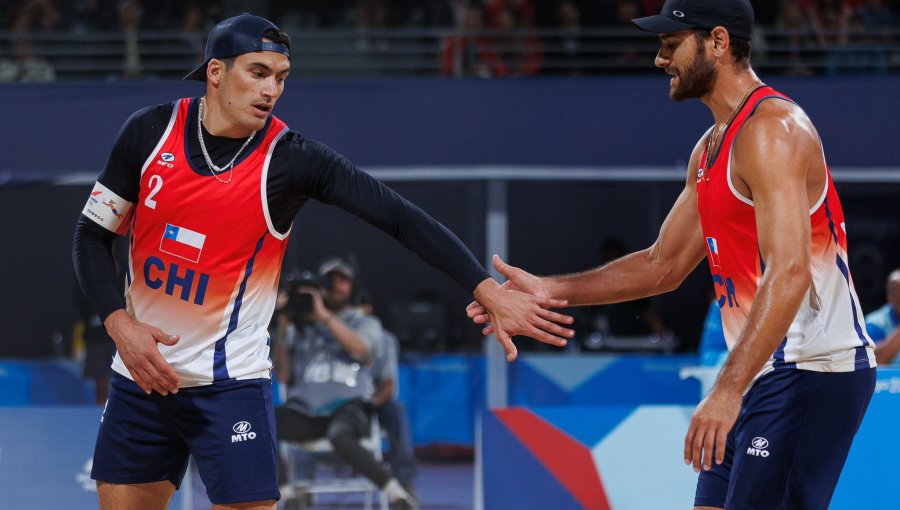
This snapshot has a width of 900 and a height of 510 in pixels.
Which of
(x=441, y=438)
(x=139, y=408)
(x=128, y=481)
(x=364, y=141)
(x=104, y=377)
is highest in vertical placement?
(x=364, y=141)

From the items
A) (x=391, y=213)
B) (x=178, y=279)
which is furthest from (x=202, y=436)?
(x=391, y=213)

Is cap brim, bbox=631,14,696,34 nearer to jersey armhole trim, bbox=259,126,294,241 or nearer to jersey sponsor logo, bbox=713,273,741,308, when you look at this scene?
jersey sponsor logo, bbox=713,273,741,308

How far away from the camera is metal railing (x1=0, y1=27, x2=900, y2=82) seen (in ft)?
33.4

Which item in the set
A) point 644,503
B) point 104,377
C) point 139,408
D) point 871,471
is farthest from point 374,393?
point 139,408

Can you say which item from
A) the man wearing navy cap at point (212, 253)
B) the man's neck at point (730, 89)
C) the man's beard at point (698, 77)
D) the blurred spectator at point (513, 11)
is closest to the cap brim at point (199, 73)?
the man wearing navy cap at point (212, 253)

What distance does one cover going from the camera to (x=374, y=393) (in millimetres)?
8328

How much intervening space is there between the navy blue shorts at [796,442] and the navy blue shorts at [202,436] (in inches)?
54.6

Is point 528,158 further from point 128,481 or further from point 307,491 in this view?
point 128,481

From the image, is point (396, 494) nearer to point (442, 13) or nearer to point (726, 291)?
point (726, 291)

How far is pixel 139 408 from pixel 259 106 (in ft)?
3.24

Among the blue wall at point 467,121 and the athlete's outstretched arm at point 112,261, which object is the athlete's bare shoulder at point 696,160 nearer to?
the athlete's outstretched arm at point 112,261

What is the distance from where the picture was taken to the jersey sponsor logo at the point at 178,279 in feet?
11.4

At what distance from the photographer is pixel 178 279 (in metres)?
3.50

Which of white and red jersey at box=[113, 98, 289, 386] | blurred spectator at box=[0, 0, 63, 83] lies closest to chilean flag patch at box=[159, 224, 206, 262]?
white and red jersey at box=[113, 98, 289, 386]
